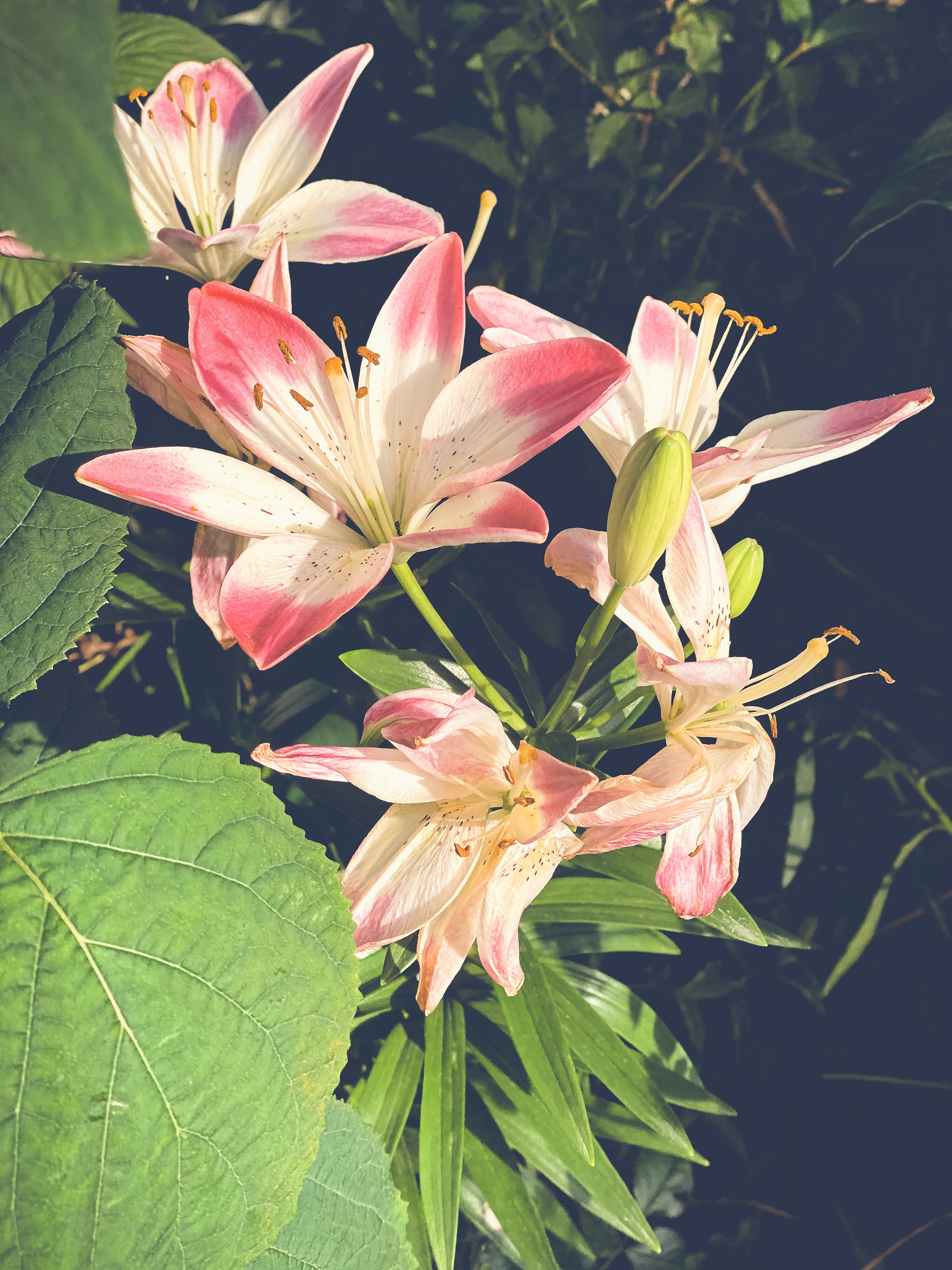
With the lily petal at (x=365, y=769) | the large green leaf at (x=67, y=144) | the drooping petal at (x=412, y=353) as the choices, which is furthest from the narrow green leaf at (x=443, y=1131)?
the large green leaf at (x=67, y=144)

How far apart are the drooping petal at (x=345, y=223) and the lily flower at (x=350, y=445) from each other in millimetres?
92

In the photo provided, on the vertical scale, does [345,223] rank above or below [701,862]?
above

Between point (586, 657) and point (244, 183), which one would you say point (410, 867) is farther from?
point (244, 183)

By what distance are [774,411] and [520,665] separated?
495 millimetres

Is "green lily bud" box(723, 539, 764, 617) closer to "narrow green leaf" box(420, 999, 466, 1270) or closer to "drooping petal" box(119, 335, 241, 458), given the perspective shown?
"drooping petal" box(119, 335, 241, 458)

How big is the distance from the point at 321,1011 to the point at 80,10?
17.1 inches

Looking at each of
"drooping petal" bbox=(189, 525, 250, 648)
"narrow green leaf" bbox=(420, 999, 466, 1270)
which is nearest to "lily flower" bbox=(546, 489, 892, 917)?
"drooping petal" bbox=(189, 525, 250, 648)

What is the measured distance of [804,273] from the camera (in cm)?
98

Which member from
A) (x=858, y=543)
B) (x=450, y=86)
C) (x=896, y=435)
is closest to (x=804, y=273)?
(x=896, y=435)

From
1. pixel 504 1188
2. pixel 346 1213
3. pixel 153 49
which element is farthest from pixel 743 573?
pixel 153 49

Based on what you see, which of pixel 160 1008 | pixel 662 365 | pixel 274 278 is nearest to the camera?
pixel 160 1008

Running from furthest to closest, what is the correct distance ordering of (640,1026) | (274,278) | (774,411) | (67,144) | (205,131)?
1. (774,411)
2. (640,1026)
3. (205,131)
4. (274,278)
5. (67,144)

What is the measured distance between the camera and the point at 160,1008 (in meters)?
0.43

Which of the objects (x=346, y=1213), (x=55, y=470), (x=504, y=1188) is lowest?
(x=504, y=1188)
